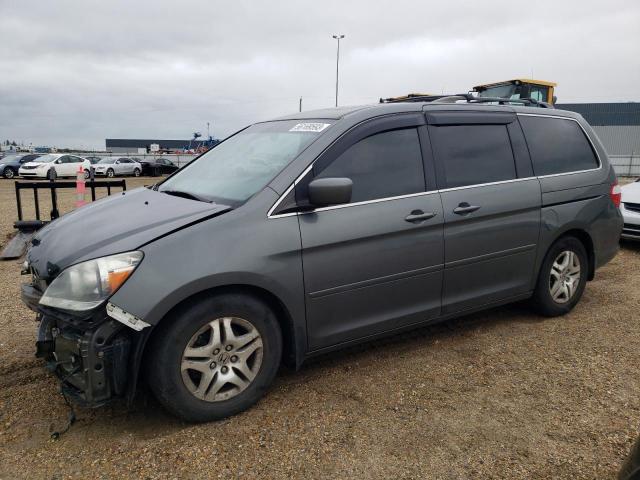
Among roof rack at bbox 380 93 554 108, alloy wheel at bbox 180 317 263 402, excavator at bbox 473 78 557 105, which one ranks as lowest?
alloy wheel at bbox 180 317 263 402

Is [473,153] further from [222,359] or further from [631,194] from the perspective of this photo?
[631,194]

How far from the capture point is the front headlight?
2553mm

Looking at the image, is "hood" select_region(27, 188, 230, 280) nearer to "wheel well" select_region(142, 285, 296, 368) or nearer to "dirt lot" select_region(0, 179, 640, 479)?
"wheel well" select_region(142, 285, 296, 368)

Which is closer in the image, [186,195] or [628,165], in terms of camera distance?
[186,195]

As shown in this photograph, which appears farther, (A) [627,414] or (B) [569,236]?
(B) [569,236]

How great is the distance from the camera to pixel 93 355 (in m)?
2.52

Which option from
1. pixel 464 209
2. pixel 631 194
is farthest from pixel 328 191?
pixel 631 194

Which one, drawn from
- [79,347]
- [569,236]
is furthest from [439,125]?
[79,347]

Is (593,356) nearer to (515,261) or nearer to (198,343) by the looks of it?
(515,261)

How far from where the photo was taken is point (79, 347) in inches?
99.7

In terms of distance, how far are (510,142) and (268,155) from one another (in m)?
2.00

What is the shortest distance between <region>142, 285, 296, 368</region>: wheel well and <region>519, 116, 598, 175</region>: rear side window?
8.15 feet

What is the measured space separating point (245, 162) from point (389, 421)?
194 cm

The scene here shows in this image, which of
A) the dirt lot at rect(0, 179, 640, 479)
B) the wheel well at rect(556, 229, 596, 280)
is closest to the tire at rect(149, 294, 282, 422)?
the dirt lot at rect(0, 179, 640, 479)
